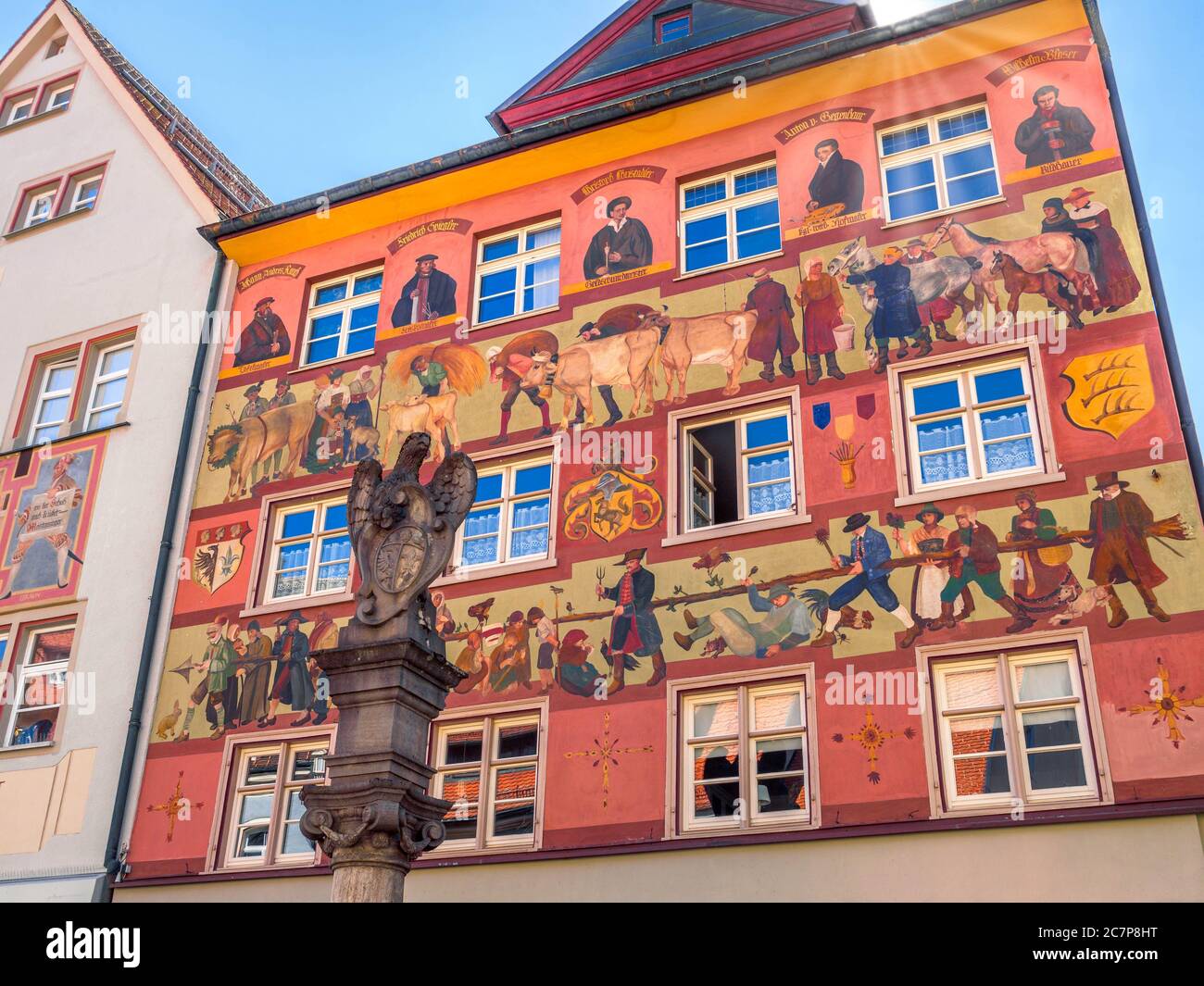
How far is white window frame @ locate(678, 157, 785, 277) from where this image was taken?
16047mm

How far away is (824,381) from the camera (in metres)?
14.5

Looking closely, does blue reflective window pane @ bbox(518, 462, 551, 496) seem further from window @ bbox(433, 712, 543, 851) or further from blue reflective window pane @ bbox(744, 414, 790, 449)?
window @ bbox(433, 712, 543, 851)

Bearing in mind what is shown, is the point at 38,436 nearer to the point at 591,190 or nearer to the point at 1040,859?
the point at 591,190

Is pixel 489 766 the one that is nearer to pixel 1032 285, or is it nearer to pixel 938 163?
pixel 1032 285

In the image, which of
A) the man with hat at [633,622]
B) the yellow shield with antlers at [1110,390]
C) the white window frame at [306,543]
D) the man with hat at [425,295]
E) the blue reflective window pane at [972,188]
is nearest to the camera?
the yellow shield with antlers at [1110,390]

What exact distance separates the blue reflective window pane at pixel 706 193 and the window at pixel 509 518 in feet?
12.9

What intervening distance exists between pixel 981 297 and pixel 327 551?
8.45m

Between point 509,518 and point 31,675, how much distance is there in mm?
7106

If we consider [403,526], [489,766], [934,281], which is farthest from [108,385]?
[934,281]

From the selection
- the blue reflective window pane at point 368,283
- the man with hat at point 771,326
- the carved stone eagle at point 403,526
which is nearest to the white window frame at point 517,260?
the blue reflective window pane at point 368,283

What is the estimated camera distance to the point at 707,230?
54.3 ft

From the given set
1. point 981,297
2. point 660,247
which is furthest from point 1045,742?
point 660,247

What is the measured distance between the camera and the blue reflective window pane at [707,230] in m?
16.4

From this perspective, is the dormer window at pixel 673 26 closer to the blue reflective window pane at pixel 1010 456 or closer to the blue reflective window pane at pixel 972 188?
the blue reflective window pane at pixel 972 188
